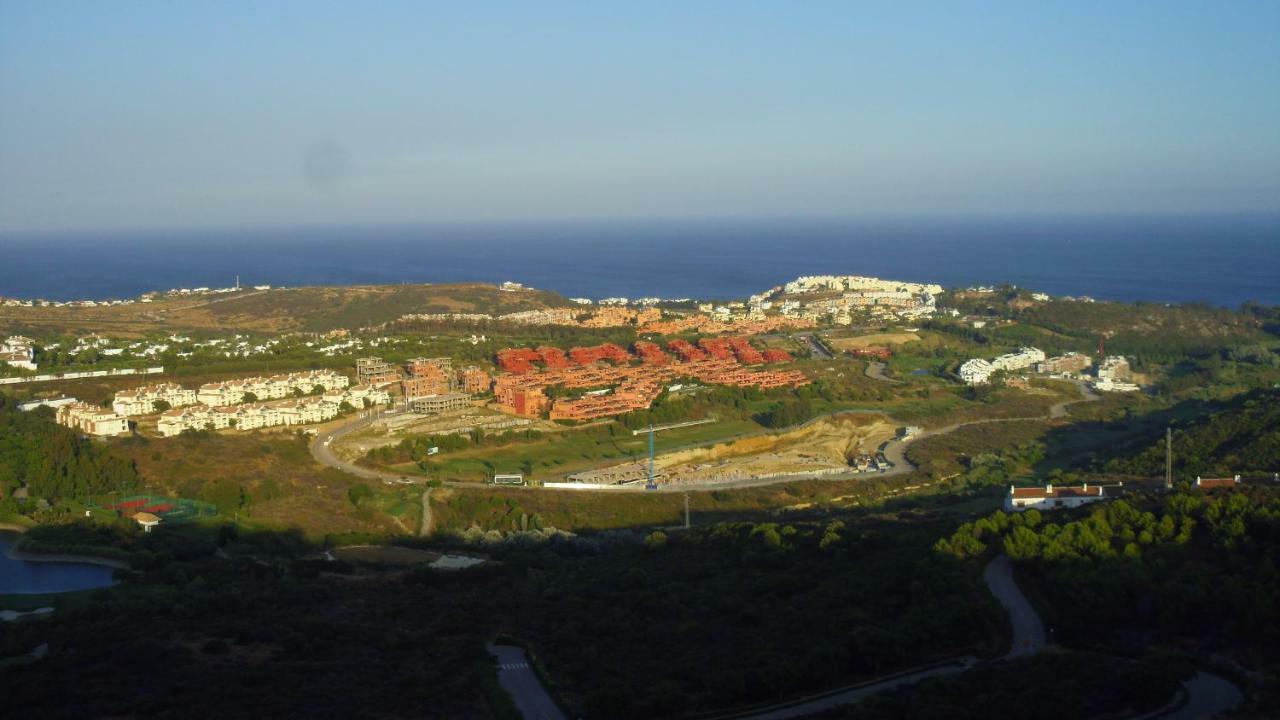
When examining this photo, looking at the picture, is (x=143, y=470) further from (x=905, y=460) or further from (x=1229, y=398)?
(x=1229, y=398)

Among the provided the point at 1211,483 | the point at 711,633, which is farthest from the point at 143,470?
the point at 1211,483

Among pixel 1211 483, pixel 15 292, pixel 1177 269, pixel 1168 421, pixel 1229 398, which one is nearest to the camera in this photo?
pixel 1211 483

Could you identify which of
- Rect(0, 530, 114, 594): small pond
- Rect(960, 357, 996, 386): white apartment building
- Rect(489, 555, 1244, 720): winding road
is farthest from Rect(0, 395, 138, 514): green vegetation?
Rect(960, 357, 996, 386): white apartment building

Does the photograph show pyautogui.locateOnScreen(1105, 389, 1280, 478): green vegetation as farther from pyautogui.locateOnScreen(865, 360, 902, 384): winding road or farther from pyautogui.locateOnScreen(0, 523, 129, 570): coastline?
pyautogui.locateOnScreen(0, 523, 129, 570): coastline

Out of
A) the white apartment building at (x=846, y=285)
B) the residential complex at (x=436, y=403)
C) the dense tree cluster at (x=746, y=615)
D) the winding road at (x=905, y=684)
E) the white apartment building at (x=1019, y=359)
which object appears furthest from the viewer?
the white apartment building at (x=846, y=285)

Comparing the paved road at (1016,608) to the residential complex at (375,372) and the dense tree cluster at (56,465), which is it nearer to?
the dense tree cluster at (56,465)

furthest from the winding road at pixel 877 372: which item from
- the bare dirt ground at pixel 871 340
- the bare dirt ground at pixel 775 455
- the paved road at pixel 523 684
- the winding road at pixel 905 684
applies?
the paved road at pixel 523 684
